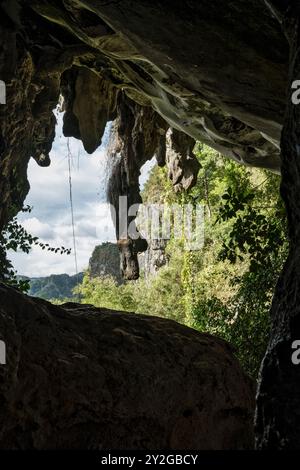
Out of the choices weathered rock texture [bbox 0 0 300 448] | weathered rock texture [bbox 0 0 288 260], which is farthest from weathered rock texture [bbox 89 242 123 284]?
weathered rock texture [bbox 0 0 300 448]

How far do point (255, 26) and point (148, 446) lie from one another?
12.0 ft

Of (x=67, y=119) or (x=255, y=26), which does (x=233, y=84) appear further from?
(x=67, y=119)

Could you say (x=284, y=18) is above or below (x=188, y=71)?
below

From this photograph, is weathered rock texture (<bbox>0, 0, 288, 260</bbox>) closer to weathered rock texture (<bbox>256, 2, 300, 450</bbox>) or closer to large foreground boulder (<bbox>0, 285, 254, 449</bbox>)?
weathered rock texture (<bbox>256, 2, 300, 450</bbox>)

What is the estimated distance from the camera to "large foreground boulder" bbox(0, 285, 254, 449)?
104 inches

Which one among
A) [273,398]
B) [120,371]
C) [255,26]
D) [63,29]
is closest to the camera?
[273,398]

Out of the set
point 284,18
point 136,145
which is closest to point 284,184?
point 284,18

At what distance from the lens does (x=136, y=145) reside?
7996mm

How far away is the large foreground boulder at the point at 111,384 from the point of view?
263cm

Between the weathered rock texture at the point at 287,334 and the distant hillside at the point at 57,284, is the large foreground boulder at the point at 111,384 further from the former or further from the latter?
the distant hillside at the point at 57,284

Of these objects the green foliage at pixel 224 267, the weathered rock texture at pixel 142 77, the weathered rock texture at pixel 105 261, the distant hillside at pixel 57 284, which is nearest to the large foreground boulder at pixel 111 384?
the weathered rock texture at pixel 142 77

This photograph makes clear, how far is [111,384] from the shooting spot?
114 inches

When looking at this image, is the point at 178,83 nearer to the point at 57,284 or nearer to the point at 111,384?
the point at 111,384

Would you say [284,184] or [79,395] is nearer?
[79,395]
